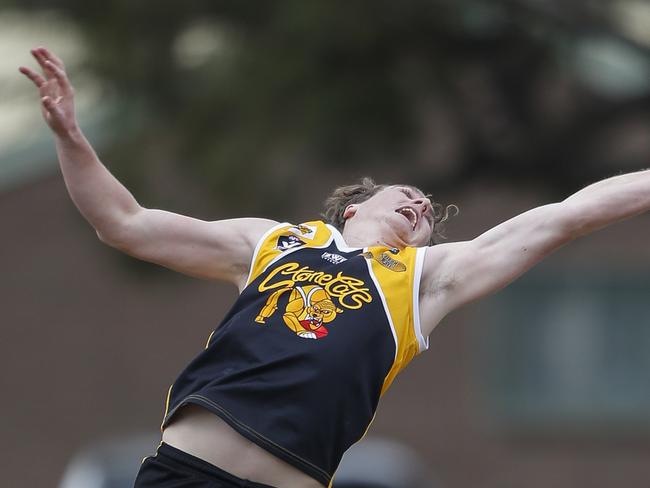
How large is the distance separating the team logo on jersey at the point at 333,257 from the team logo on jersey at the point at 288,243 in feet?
0.30

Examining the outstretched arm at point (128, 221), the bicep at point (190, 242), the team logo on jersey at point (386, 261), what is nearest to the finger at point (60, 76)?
the outstretched arm at point (128, 221)

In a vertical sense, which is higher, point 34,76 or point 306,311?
point 34,76

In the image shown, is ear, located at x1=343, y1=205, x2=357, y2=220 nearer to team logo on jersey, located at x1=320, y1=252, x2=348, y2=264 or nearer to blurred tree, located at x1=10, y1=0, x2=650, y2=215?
team logo on jersey, located at x1=320, y1=252, x2=348, y2=264

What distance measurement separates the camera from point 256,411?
457 centimetres

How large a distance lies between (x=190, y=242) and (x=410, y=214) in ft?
2.56

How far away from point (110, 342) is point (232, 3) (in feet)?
25.4

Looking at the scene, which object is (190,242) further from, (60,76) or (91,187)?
(60,76)

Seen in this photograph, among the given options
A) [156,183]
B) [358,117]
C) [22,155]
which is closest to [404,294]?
[358,117]

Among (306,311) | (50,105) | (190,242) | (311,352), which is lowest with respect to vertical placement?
(311,352)

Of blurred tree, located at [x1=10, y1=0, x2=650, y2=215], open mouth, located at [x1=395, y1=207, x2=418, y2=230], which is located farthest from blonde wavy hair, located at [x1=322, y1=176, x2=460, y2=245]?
blurred tree, located at [x1=10, y1=0, x2=650, y2=215]

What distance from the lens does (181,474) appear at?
4.65 m

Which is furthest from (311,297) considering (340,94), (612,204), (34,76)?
(340,94)

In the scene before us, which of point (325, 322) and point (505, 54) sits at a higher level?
point (505, 54)

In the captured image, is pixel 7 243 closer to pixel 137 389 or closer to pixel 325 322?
pixel 137 389
